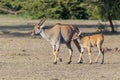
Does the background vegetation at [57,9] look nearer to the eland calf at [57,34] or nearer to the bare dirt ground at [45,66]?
the bare dirt ground at [45,66]

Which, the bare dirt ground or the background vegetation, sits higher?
the bare dirt ground

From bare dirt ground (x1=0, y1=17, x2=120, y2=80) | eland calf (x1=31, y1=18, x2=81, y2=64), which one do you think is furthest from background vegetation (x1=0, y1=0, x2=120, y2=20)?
eland calf (x1=31, y1=18, x2=81, y2=64)

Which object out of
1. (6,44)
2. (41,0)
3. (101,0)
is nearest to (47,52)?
(6,44)

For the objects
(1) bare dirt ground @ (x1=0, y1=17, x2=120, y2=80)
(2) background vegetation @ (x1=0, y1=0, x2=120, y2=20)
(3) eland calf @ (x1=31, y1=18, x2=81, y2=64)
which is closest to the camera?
(1) bare dirt ground @ (x1=0, y1=17, x2=120, y2=80)

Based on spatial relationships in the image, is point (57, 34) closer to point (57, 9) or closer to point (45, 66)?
point (45, 66)

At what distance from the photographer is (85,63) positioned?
2241 centimetres

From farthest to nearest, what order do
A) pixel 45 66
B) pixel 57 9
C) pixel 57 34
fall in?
pixel 57 9
pixel 57 34
pixel 45 66

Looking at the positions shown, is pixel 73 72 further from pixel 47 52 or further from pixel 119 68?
pixel 47 52

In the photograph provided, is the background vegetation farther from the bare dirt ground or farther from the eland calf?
the eland calf

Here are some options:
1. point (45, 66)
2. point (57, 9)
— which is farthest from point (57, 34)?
point (57, 9)

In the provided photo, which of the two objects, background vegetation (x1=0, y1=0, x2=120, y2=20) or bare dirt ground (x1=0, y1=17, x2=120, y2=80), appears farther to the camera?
background vegetation (x1=0, y1=0, x2=120, y2=20)

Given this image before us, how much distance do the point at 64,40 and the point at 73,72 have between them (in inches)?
139

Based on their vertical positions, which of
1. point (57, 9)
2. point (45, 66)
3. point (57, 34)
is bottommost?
point (57, 9)

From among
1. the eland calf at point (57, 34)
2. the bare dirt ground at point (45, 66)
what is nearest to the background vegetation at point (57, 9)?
the bare dirt ground at point (45, 66)
